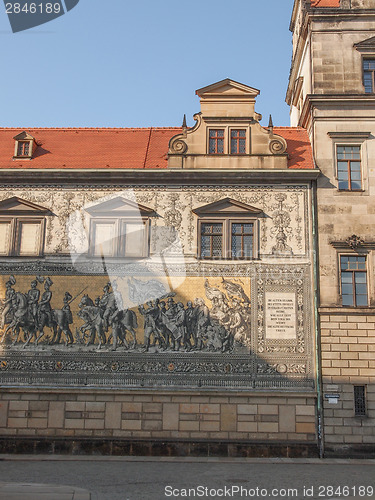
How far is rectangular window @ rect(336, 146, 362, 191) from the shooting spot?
57.9ft

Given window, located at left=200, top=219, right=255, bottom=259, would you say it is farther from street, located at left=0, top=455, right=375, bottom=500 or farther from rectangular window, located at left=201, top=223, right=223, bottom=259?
street, located at left=0, top=455, right=375, bottom=500

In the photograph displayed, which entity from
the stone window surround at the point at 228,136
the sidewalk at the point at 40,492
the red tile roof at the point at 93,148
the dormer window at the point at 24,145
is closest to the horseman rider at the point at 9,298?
the red tile roof at the point at 93,148

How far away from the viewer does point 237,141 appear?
18234 millimetres

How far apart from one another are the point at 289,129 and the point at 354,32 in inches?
148

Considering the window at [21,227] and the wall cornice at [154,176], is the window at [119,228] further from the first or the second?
the window at [21,227]

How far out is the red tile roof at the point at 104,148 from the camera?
18422 mm

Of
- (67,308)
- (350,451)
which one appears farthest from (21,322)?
(350,451)

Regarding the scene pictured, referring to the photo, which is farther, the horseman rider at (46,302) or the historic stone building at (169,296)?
the horseman rider at (46,302)

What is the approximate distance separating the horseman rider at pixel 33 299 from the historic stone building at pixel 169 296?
0.06m

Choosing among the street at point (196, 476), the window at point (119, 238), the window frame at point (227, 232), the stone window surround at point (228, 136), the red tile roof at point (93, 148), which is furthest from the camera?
the red tile roof at point (93, 148)

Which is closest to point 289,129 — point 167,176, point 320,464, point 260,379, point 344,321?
point 167,176

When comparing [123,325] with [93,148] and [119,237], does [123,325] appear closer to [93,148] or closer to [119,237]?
[119,237]

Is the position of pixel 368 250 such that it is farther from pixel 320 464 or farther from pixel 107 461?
pixel 107 461

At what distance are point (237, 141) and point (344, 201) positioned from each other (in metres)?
3.93
